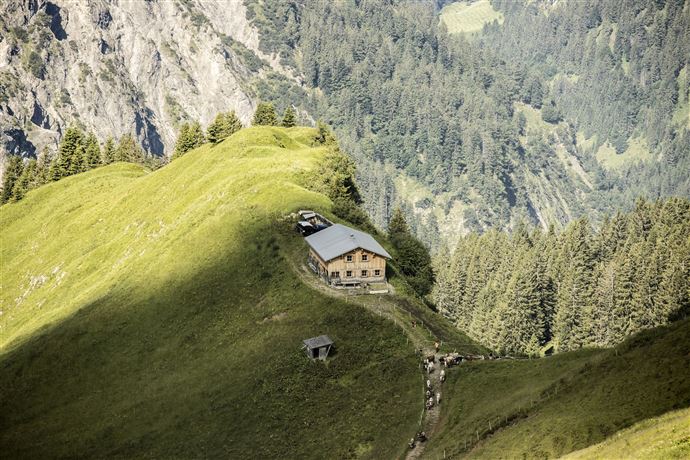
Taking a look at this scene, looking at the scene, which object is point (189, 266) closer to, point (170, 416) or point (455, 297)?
point (170, 416)

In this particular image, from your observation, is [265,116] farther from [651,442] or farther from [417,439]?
[651,442]

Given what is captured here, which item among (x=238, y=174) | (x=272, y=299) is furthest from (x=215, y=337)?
(x=238, y=174)

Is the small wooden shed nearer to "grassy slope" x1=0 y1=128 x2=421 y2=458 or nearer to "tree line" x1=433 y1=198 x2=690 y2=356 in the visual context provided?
"grassy slope" x1=0 y1=128 x2=421 y2=458

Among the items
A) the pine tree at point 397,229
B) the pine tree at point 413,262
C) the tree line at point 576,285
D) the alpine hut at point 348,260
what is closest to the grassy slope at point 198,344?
the alpine hut at point 348,260

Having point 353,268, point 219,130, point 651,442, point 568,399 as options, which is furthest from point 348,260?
point 219,130

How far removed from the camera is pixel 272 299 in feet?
278

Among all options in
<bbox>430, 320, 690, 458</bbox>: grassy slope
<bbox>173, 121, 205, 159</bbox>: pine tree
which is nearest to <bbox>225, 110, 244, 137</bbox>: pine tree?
<bbox>173, 121, 205, 159</bbox>: pine tree

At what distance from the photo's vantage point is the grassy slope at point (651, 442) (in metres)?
32.6

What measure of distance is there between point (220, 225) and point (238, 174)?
22.6 m

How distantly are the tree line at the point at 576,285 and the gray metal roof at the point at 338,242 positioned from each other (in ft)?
198

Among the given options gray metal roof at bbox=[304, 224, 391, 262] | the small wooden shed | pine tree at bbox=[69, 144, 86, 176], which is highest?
pine tree at bbox=[69, 144, 86, 176]

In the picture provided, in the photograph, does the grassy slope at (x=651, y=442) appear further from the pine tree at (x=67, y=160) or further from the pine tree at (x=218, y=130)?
the pine tree at (x=67, y=160)

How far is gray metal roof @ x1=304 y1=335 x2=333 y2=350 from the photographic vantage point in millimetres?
70375

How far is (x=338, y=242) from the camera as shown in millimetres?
88188
